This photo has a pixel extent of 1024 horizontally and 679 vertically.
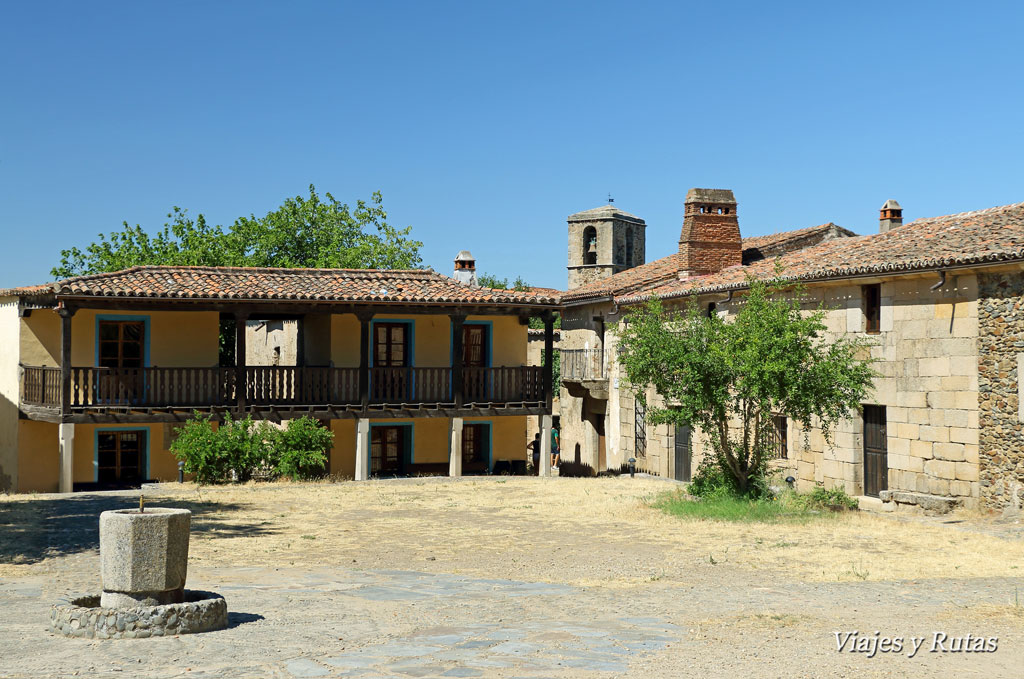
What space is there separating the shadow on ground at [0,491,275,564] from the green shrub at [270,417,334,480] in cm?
330

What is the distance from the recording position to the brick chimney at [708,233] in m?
29.0

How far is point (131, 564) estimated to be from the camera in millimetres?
8781

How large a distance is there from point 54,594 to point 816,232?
2747 centimetres

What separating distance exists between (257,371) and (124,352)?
313 cm

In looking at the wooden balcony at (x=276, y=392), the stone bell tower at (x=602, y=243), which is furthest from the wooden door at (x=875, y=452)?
the stone bell tower at (x=602, y=243)

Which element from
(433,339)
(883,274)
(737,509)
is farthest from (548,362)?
(737,509)

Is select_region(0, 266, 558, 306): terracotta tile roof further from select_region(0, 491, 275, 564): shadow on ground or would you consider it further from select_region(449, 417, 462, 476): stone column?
select_region(0, 491, 275, 564): shadow on ground

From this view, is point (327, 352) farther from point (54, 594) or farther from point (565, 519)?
point (54, 594)

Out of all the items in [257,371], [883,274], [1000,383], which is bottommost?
[1000,383]

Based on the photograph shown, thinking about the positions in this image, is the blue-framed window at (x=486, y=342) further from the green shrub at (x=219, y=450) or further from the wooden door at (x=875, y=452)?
the wooden door at (x=875, y=452)

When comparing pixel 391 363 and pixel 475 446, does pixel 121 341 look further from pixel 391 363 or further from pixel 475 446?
pixel 475 446

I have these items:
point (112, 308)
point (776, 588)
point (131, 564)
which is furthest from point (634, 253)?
point (131, 564)

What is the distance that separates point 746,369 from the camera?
55.7 ft

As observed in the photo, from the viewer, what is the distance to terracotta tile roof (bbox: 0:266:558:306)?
2166 centimetres
